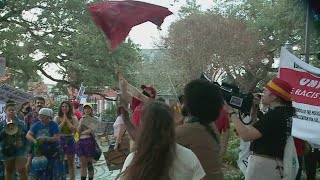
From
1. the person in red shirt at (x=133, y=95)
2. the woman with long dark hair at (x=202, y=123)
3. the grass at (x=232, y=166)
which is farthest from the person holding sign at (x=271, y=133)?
the grass at (x=232, y=166)

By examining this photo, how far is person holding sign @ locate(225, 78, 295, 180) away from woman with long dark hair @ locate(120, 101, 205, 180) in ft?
3.96

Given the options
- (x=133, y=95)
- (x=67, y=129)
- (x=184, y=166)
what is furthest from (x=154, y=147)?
(x=67, y=129)

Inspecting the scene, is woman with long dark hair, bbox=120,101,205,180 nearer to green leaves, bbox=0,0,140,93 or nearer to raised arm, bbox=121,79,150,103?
raised arm, bbox=121,79,150,103

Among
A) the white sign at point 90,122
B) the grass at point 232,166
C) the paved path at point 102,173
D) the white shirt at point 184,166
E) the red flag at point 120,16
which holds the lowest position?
the paved path at point 102,173

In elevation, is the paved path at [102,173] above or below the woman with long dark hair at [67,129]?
below

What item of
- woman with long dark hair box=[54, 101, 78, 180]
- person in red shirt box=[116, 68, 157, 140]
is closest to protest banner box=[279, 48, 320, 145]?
person in red shirt box=[116, 68, 157, 140]

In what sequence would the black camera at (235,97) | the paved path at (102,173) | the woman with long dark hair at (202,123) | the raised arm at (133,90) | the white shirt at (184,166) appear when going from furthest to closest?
the paved path at (102,173)
the raised arm at (133,90)
the black camera at (235,97)
the woman with long dark hair at (202,123)
the white shirt at (184,166)

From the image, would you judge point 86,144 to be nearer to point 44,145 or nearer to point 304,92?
point 44,145

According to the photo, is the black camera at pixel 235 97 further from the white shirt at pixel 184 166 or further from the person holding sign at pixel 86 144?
the person holding sign at pixel 86 144

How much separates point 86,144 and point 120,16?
4.60 metres

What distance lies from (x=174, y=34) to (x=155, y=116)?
87.0 feet

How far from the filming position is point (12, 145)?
8.00 m

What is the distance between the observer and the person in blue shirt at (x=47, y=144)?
7555mm

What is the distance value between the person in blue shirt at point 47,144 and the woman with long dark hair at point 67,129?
38.9 inches
